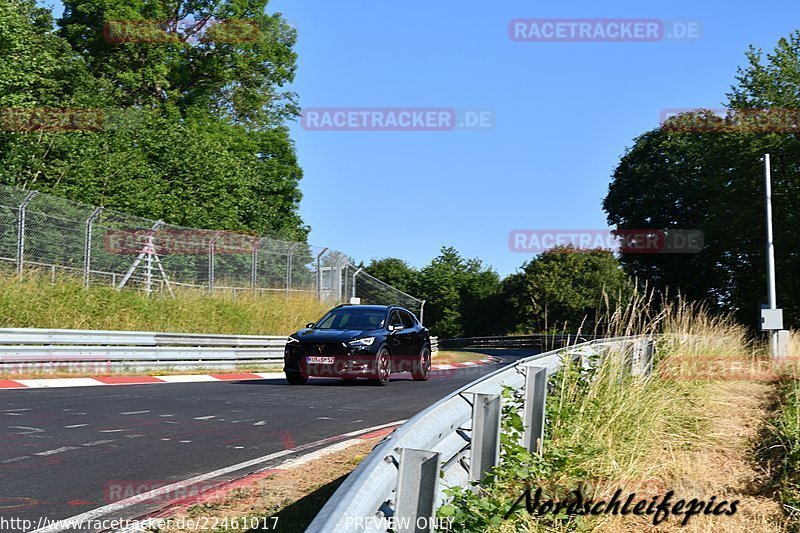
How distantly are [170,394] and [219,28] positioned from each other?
37.3m

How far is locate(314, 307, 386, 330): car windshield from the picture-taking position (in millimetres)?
17641

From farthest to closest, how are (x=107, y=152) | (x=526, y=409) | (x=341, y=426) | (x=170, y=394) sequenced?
1. (x=107, y=152)
2. (x=170, y=394)
3. (x=341, y=426)
4. (x=526, y=409)

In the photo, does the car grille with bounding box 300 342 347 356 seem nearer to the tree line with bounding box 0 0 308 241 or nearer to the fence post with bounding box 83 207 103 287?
the fence post with bounding box 83 207 103 287

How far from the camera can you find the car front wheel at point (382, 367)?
55.2ft

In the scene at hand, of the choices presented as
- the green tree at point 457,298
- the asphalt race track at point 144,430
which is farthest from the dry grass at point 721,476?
the green tree at point 457,298

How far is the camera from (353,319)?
704 inches

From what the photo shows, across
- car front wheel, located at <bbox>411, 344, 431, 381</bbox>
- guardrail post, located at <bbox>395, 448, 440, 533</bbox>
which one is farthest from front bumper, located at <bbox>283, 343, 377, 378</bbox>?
guardrail post, located at <bbox>395, 448, 440, 533</bbox>

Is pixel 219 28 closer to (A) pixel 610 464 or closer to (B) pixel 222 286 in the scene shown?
(B) pixel 222 286

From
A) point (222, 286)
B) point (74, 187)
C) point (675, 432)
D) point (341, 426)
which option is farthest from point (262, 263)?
point (675, 432)

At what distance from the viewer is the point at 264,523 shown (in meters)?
5.25

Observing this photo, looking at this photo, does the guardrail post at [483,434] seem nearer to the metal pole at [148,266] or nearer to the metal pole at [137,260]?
the metal pole at [137,260]

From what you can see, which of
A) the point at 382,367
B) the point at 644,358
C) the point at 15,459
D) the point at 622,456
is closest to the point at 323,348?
the point at 382,367

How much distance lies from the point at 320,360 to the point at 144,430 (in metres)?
7.51

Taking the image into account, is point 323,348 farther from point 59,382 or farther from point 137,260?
point 137,260
